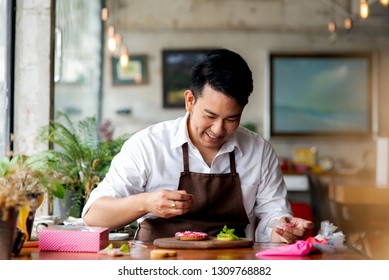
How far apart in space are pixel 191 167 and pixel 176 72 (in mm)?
6482

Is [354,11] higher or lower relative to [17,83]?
higher

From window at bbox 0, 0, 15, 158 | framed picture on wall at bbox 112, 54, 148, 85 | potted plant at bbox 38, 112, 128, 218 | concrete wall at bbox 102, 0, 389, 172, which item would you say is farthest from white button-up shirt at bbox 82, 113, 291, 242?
framed picture on wall at bbox 112, 54, 148, 85

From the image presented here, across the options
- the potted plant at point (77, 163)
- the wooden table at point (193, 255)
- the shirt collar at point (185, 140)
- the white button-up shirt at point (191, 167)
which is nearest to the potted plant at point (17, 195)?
the wooden table at point (193, 255)

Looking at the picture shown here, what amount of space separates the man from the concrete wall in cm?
630

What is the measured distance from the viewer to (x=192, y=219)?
340 centimetres

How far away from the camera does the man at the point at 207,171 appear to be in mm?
3182

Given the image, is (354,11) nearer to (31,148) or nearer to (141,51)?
(141,51)

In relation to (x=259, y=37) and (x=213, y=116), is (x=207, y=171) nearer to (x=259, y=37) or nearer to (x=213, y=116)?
(x=213, y=116)

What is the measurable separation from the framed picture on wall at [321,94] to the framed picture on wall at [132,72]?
1686 mm

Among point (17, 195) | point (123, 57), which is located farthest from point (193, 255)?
point (123, 57)

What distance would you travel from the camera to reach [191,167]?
348 centimetres

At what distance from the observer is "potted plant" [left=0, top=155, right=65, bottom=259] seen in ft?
8.27
